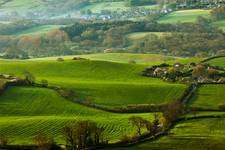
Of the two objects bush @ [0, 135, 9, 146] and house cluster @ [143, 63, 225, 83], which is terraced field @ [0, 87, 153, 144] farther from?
house cluster @ [143, 63, 225, 83]

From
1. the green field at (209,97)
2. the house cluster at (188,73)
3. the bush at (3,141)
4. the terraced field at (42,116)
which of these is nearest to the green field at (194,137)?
the terraced field at (42,116)

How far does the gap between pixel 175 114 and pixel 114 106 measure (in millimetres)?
14248

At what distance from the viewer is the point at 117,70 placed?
126 metres

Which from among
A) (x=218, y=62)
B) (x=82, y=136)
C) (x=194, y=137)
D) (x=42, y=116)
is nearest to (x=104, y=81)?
(x=42, y=116)

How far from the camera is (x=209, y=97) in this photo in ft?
330

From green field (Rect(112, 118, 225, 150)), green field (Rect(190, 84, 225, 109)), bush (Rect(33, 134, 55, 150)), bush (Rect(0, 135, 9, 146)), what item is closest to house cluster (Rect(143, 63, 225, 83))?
green field (Rect(190, 84, 225, 109))

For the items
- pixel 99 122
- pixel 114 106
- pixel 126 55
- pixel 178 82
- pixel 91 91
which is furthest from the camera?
pixel 126 55

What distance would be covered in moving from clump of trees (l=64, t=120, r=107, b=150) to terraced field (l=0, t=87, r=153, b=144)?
3281 millimetres

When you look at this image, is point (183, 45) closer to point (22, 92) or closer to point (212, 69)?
point (212, 69)

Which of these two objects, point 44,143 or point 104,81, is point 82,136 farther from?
point 104,81

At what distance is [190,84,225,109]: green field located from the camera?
96.4 metres

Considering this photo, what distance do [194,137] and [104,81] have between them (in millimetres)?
41787

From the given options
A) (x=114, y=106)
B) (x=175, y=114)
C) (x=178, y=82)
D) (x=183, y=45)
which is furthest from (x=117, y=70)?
(x=183, y=45)

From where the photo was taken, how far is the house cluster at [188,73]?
374ft
